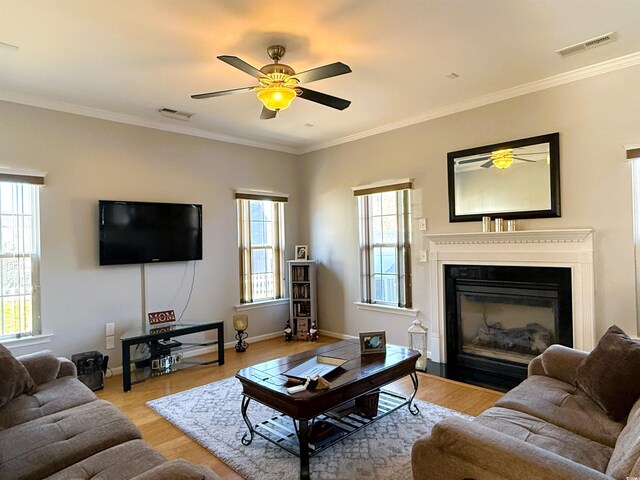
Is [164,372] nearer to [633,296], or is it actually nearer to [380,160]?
[380,160]

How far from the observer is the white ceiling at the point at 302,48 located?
8.14ft

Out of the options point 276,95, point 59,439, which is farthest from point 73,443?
point 276,95

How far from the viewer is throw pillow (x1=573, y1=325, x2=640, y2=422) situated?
6.50 ft

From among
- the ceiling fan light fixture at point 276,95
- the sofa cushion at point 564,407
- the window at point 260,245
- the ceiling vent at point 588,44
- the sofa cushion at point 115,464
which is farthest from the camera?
the window at point 260,245

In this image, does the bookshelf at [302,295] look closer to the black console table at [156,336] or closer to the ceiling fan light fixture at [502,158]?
the black console table at [156,336]

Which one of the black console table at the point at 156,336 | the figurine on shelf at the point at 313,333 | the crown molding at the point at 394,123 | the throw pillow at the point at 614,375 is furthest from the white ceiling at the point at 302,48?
the figurine on shelf at the point at 313,333

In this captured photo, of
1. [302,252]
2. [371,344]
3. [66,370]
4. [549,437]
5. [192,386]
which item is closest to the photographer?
[549,437]

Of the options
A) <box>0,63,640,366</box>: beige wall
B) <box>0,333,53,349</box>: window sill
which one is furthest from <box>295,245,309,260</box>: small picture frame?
<box>0,333,53,349</box>: window sill

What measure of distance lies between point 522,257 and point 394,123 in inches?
89.6

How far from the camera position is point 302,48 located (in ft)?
9.78

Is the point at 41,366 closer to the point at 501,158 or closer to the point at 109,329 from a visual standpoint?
the point at 109,329

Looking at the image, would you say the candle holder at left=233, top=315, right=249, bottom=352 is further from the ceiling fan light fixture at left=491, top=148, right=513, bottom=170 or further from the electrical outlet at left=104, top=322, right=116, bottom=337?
the ceiling fan light fixture at left=491, top=148, right=513, bottom=170

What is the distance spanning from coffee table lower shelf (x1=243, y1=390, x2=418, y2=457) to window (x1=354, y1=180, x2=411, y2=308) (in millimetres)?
2019

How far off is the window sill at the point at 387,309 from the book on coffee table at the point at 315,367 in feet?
6.68
